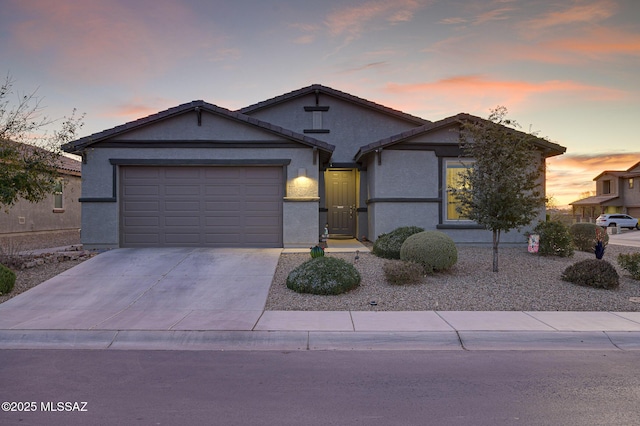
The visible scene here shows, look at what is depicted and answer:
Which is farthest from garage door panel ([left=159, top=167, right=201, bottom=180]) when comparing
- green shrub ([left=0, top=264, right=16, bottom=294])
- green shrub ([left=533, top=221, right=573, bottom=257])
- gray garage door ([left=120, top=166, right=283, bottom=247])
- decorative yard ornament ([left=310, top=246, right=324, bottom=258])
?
green shrub ([left=533, top=221, right=573, bottom=257])

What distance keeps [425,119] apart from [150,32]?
11.1 meters

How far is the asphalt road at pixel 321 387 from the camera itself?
4078 mm

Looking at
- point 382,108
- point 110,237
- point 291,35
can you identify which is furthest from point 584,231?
point 110,237

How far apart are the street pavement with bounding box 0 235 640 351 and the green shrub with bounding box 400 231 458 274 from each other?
255 centimetres

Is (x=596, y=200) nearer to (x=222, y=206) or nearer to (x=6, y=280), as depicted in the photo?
(x=222, y=206)

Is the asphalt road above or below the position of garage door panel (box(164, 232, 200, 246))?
below

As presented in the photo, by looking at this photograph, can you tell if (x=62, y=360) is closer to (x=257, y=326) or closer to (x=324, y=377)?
(x=257, y=326)

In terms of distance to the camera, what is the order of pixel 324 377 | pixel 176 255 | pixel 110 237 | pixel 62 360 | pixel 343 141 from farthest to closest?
1. pixel 343 141
2. pixel 110 237
3. pixel 176 255
4. pixel 62 360
5. pixel 324 377

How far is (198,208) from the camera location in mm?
13836

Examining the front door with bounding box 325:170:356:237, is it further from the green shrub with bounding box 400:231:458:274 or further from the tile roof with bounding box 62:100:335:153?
the green shrub with bounding box 400:231:458:274

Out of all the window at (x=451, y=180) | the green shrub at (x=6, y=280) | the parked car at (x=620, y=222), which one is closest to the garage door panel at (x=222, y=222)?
the green shrub at (x=6, y=280)

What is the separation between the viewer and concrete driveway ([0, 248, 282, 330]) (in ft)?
24.2

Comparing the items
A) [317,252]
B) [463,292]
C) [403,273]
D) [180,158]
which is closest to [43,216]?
[180,158]

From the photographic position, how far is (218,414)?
4.13 metres
